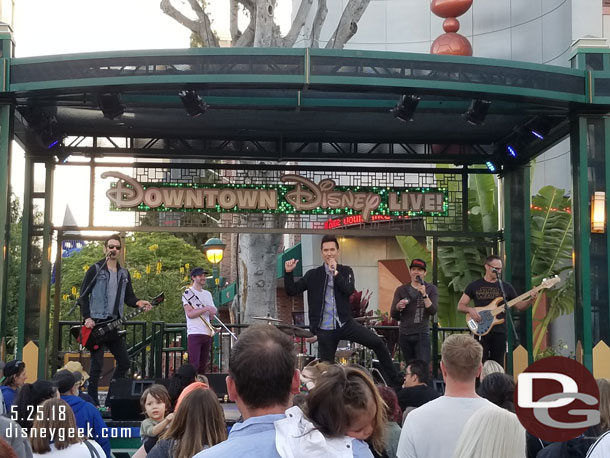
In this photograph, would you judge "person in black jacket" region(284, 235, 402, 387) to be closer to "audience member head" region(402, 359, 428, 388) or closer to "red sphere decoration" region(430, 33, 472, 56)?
"audience member head" region(402, 359, 428, 388)

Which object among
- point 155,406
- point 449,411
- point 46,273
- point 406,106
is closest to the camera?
point 449,411

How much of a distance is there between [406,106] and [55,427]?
659 centimetres

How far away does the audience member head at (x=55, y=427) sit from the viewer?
223 inches

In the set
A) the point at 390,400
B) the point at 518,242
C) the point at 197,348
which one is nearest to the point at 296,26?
the point at 518,242

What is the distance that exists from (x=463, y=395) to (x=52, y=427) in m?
2.63

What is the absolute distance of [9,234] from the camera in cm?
1058

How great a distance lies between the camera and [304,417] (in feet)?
11.1

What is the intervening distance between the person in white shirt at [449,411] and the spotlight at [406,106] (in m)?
6.28

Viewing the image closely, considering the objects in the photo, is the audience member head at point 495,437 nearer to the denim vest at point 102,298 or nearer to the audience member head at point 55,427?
the audience member head at point 55,427

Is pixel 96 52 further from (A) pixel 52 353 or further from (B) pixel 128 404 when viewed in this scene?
(A) pixel 52 353

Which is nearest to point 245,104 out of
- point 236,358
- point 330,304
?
point 330,304

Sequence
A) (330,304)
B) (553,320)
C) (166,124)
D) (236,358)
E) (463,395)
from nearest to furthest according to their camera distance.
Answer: (236,358)
(463,395)
(330,304)
(166,124)
(553,320)

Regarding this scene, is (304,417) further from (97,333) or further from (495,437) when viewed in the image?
(97,333)
